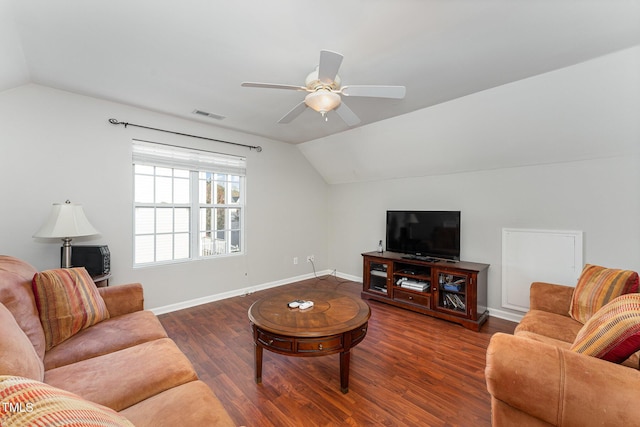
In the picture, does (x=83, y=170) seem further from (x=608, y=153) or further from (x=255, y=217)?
(x=608, y=153)

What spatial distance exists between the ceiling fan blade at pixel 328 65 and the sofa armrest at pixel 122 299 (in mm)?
2257

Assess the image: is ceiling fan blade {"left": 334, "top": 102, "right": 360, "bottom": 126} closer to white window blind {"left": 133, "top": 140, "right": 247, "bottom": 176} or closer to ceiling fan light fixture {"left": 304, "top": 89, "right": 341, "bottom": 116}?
ceiling fan light fixture {"left": 304, "top": 89, "right": 341, "bottom": 116}

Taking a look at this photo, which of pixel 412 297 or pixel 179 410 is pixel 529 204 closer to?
pixel 412 297

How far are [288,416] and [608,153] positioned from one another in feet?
12.1

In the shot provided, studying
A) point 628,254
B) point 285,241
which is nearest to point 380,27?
point 628,254

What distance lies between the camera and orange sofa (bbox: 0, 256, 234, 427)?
1096 mm

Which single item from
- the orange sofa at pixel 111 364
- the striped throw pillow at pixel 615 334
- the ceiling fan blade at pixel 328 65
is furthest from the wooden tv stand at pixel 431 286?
the orange sofa at pixel 111 364

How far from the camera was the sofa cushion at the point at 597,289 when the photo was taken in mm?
1842

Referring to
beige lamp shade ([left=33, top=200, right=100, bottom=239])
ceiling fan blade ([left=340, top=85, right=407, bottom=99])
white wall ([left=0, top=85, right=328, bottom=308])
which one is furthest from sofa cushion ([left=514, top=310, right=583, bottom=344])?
beige lamp shade ([left=33, top=200, right=100, bottom=239])

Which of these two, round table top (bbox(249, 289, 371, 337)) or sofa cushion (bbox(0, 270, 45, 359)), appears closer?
sofa cushion (bbox(0, 270, 45, 359))

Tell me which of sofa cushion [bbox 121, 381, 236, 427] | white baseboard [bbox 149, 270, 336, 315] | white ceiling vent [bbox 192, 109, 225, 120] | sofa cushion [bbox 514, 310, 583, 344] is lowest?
white baseboard [bbox 149, 270, 336, 315]

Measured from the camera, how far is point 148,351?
1582 millimetres

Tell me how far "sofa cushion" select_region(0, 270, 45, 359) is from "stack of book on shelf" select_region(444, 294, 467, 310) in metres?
3.55

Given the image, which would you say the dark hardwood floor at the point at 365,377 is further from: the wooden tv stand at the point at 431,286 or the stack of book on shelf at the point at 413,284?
the stack of book on shelf at the point at 413,284
